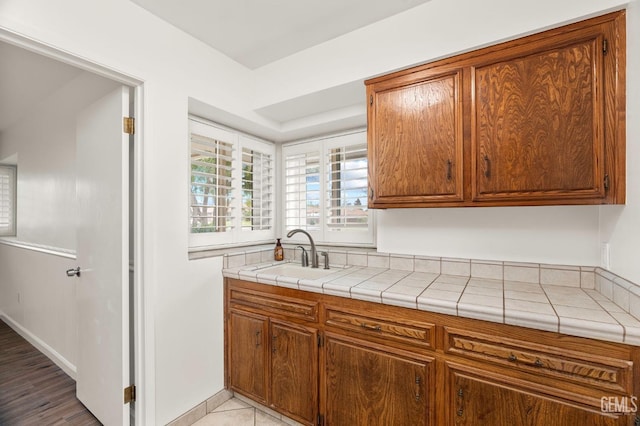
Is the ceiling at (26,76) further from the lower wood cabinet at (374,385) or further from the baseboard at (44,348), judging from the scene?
the lower wood cabinet at (374,385)

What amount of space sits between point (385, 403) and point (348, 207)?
4.60ft

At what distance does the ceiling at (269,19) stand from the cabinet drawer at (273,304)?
1.70 metres

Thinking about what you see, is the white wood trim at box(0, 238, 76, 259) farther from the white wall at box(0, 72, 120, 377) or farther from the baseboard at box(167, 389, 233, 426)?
the baseboard at box(167, 389, 233, 426)

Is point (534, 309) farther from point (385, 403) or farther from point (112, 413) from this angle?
point (112, 413)

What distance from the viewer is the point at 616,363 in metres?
1.01

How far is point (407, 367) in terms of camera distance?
4.60 feet

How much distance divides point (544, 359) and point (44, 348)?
3.94 metres

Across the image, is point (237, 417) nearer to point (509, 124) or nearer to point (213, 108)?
point (213, 108)

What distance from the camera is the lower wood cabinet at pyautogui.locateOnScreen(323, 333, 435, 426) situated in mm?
1365

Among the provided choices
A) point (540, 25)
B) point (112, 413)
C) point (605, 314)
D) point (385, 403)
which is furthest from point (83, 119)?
point (605, 314)

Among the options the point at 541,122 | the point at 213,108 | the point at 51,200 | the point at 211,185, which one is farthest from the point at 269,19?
the point at 51,200

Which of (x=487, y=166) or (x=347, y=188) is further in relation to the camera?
(x=347, y=188)

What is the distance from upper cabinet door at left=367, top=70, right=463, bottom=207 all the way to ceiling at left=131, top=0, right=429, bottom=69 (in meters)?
0.40

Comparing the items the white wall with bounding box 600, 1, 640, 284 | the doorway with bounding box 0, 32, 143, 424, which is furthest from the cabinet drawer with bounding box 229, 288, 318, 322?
the white wall with bounding box 600, 1, 640, 284
